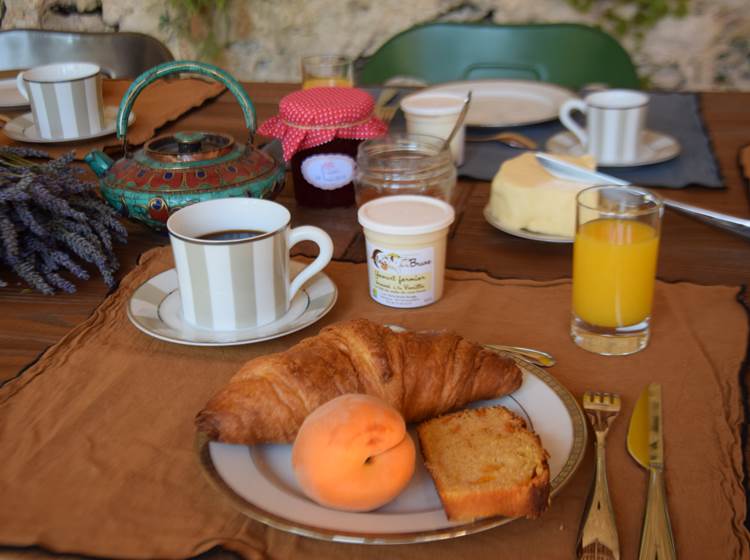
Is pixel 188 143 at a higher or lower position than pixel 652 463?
higher

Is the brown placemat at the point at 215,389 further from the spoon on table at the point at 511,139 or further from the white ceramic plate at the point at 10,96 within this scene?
the white ceramic plate at the point at 10,96

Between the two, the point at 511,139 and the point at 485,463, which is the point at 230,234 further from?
the point at 511,139

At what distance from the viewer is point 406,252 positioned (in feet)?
2.91

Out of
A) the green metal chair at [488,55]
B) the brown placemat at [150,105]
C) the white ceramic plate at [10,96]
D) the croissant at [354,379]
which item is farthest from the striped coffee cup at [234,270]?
the green metal chair at [488,55]

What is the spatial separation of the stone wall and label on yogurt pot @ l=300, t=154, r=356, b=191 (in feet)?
5.21

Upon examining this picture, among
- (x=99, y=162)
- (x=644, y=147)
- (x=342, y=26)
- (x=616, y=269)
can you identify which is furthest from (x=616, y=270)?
(x=342, y=26)

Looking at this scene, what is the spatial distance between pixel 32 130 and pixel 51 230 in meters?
0.58

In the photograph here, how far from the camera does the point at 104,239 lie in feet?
3.33

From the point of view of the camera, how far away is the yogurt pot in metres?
0.88

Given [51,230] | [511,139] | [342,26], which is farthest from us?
[342,26]

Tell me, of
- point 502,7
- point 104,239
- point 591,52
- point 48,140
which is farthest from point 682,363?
point 502,7

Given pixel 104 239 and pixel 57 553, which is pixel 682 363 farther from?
pixel 104 239

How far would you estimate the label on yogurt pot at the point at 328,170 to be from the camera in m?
1.17

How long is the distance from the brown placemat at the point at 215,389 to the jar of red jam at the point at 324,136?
0.85ft
